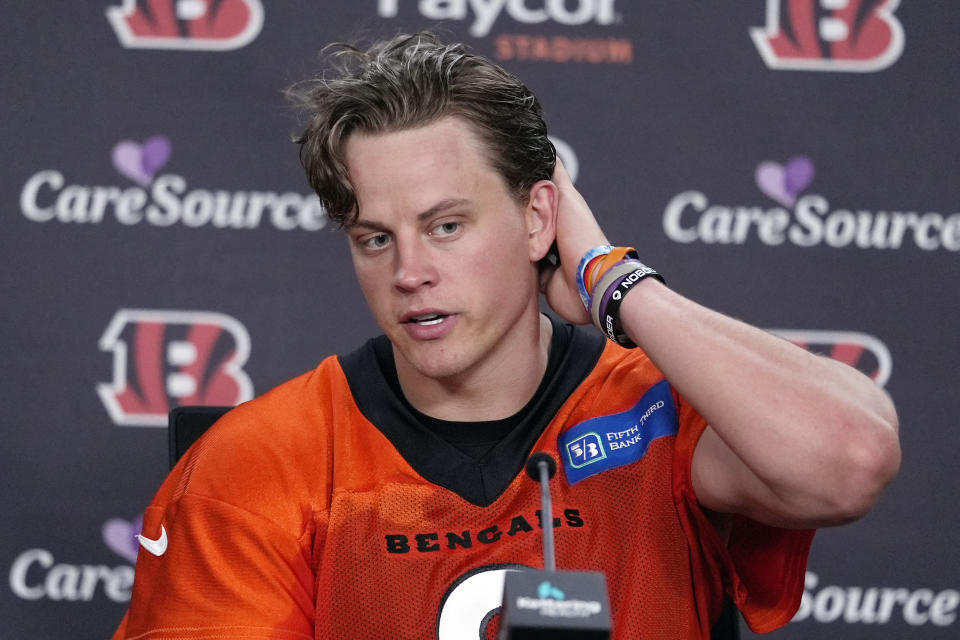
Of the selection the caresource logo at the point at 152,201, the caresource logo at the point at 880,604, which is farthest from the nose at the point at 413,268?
the caresource logo at the point at 880,604

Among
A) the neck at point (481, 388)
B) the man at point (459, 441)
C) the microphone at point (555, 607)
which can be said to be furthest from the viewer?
the neck at point (481, 388)

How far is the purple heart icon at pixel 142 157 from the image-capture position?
229cm

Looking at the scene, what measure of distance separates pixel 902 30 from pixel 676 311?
1.29 m

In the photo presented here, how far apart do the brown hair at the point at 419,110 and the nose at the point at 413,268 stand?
0.09m

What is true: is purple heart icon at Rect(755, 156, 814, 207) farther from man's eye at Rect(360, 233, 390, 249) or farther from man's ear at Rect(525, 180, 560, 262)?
man's eye at Rect(360, 233, 390, 249)

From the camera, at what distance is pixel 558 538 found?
1.44 meters

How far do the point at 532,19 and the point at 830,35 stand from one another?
585 mm

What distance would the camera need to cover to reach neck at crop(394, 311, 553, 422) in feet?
5.06

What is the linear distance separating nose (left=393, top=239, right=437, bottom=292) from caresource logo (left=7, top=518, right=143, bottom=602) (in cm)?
113

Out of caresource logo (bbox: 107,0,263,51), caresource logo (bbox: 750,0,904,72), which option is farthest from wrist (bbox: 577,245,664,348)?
caresource logo (bbox: 107,0,263,51)

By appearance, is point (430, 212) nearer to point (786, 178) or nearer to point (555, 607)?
point (555, 607)

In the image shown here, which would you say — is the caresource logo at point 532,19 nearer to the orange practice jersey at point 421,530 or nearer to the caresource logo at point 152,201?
the caresource logo at point 152,201

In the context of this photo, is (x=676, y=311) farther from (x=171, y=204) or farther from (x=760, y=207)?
(x=171, y=204)

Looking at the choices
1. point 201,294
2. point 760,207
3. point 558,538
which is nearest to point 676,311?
point 558,538
